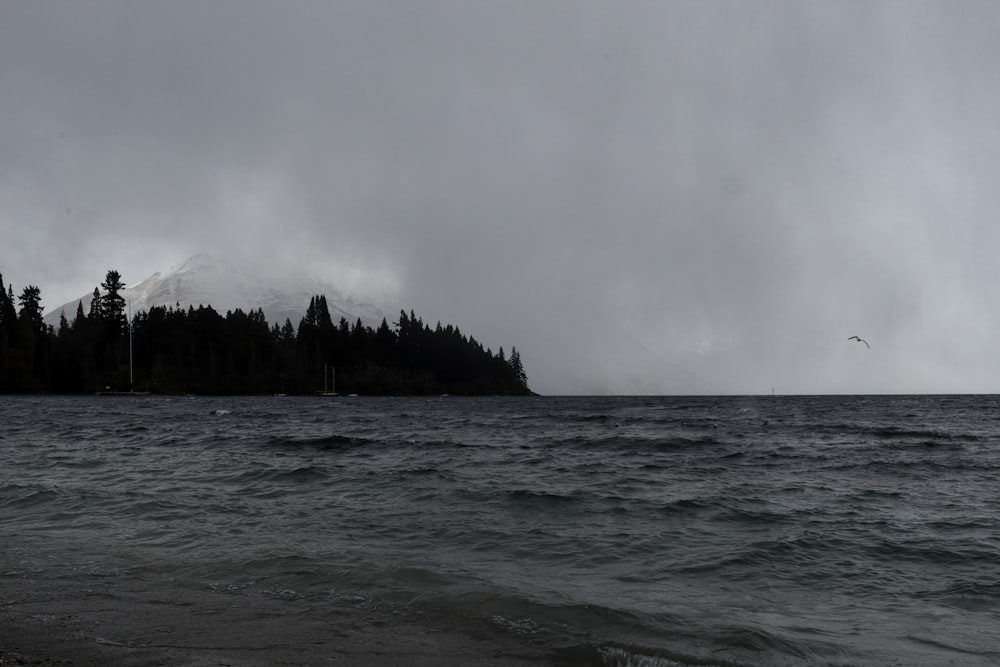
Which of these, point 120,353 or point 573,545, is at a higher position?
point 120,353

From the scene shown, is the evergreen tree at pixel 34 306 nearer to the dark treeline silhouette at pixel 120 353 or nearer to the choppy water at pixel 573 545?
the dark treeline silhouette at pixel 120 353

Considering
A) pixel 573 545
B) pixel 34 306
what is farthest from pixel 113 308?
pixel 573 545

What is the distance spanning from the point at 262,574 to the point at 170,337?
633 feet

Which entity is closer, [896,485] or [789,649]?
[789,649]

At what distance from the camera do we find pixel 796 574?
12.2 m

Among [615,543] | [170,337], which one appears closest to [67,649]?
[615,543]

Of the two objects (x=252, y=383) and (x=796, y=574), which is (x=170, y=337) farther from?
(x=796, y=574)

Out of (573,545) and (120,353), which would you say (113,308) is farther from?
(573,545)

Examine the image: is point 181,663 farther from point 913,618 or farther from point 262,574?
point 913,618

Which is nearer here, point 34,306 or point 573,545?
point 573,545

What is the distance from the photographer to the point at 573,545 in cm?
1408

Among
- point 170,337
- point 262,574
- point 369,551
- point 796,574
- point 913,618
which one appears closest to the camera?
point 913,618

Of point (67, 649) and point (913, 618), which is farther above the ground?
point (67, 649)

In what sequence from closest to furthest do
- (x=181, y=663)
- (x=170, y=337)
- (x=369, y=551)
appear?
(x=181, y=663) → (x=369, y=551) → (x=170, y=337)
